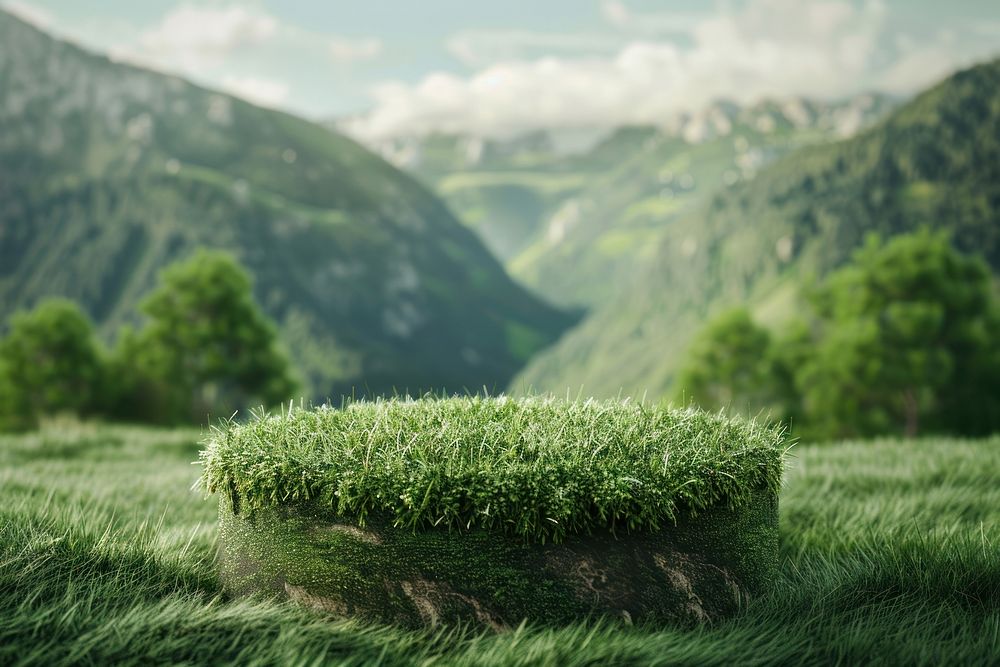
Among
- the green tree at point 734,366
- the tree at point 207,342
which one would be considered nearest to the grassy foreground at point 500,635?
the tree at point 207,342

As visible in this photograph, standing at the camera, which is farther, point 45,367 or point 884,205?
point 884,205

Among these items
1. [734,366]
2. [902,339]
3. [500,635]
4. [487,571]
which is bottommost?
[734,366]

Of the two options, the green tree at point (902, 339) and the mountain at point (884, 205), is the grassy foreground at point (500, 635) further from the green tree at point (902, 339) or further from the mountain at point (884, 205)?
the mountain at point (884, 205)

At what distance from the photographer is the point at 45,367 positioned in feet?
135

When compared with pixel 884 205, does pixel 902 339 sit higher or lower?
lower

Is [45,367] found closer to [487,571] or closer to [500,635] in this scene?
[487,571]

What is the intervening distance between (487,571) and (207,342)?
115ft

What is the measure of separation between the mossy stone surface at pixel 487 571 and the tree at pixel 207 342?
32.9 meters

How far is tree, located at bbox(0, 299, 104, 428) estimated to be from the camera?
41.1m

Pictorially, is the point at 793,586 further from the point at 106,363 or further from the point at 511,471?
the point at 106,363

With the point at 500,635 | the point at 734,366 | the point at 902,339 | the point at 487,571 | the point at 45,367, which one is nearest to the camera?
the point at 500,635

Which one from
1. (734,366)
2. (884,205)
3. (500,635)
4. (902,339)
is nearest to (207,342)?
(734,366)

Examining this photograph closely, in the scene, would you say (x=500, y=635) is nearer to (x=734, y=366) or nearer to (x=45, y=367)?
(x=734, y=366)

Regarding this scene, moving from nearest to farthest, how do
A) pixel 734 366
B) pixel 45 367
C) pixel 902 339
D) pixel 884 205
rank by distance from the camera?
pixel 902 339, pixel 45 367, pixel 734 366, pixel 884 205
